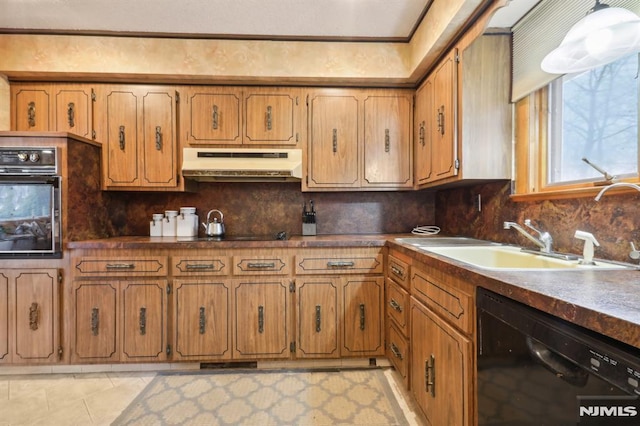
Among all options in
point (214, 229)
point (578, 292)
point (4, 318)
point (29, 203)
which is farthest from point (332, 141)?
point (4, 318)

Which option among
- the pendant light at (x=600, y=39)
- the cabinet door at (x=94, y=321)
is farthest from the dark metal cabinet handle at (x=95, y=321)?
the pendant light at (x=600, y=39)

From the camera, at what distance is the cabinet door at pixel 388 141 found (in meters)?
2.59

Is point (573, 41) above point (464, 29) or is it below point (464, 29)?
below

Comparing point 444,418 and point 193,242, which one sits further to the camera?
point 193,242

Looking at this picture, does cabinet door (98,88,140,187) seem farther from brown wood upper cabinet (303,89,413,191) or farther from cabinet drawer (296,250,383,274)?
cabinet drawer (296,250,383,274)

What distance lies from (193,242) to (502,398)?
6.46 ft

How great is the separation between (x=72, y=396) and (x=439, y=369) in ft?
7.32

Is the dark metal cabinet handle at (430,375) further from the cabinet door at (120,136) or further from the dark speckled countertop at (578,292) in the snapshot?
the cabinet door at (120,136)

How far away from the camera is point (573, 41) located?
1.16m

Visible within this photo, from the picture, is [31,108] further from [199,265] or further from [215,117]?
[199,265]

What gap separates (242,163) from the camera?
2475mm

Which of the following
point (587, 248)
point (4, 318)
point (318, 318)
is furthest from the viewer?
point (318, 318)

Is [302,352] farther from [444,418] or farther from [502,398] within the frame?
[502,398]

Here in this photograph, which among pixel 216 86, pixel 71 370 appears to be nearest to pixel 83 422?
pixel 71 370
